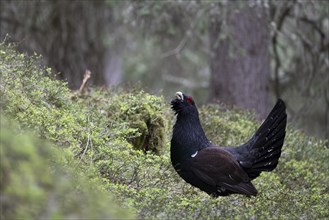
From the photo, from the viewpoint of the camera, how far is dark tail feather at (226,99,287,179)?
27.0 feet

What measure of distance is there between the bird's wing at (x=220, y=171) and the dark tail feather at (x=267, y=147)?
240 millimetres

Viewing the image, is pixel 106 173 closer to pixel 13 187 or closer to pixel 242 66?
pixel 13 187

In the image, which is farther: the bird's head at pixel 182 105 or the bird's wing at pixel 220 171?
the bird's head at pixel 182 105

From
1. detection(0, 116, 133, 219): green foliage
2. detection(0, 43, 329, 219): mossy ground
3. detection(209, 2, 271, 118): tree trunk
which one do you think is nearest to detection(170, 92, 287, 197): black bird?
detection(0, 43, 329, 219): mossy ground

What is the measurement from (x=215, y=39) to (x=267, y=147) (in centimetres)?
673

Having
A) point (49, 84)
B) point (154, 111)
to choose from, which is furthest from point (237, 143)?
point (49, 84)

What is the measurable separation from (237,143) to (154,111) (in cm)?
168

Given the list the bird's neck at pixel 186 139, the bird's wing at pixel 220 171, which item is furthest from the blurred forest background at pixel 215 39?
the bird's wing at pixel 220 171

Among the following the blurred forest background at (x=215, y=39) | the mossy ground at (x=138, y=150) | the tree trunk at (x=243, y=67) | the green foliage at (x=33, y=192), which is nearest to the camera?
the green foliage at (x=33, y=192)

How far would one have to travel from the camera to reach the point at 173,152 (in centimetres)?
788

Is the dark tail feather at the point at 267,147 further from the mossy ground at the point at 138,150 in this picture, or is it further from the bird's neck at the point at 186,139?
the bird's neck at the point at 186,139

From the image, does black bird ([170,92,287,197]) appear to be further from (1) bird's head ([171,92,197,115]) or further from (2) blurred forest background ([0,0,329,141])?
(2) blurred forest background ([0,0,329,141])

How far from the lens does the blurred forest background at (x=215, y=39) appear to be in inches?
526

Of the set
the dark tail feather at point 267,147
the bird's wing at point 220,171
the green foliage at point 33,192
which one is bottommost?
the green foliage at point 33,192
